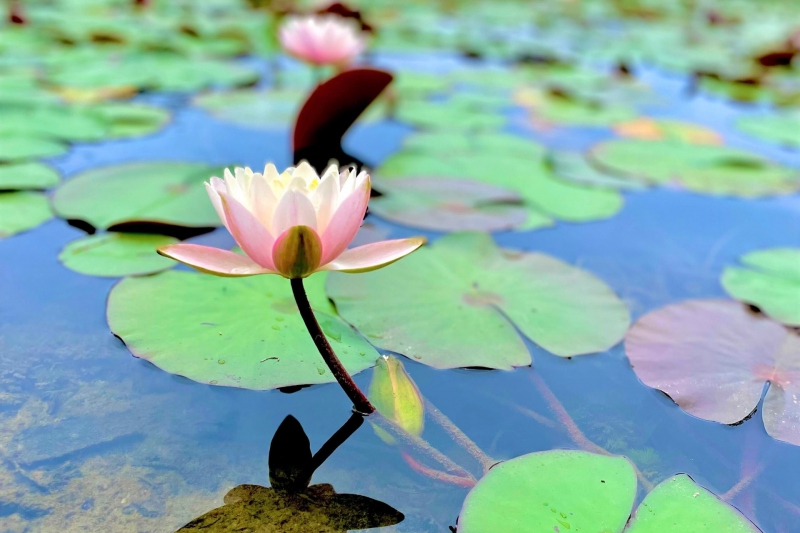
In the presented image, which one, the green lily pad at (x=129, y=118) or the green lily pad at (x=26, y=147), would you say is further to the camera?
the green lily pad at (x=129, y=118)

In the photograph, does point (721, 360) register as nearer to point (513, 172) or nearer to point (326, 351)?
point (326, 351)

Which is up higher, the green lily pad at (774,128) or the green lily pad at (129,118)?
the green lily pad at (774,128)

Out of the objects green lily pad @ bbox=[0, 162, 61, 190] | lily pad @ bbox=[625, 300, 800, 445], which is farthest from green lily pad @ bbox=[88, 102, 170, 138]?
lily pad @ bbox=[625, 300, 800, 445]

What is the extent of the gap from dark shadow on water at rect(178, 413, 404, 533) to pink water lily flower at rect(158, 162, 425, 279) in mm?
331

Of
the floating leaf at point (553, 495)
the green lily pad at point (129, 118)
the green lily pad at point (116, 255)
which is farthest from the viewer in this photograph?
the green lily pad at point (129, 118)

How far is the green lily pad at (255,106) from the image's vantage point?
257 cm

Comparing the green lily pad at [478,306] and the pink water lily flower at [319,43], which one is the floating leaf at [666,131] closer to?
the pink water lily flower at [319,43]

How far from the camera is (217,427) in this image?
107 cm

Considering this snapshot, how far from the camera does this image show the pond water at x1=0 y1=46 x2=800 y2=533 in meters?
0.94

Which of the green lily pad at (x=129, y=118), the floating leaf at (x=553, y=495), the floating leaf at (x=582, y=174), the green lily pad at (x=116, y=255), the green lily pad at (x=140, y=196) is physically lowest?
the floating leaf at (x=553, y=495)

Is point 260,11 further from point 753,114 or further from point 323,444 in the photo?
point 323,444

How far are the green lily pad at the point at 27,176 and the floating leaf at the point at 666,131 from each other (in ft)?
8.10

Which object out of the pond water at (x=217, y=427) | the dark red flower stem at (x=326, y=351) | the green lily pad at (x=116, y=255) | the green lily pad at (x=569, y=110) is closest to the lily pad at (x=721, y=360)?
the pond water at (x=217, y=427)

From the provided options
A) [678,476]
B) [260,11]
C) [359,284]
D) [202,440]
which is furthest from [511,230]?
[260,11]
